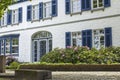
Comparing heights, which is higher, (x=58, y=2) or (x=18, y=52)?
(x=58, y=2)

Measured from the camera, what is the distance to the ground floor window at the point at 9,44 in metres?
35.3

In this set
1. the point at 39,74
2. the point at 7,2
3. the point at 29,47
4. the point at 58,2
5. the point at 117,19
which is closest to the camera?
the point at 39,74

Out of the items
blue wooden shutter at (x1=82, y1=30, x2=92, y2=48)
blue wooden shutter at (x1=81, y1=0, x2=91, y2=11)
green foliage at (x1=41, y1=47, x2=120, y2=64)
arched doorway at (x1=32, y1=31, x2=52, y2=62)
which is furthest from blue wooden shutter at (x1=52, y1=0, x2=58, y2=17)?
green foliage at (x1=41, y1=47, x2=120, y2=64)

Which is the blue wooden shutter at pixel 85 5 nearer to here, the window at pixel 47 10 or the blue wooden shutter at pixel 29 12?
the window at pixel 47 10

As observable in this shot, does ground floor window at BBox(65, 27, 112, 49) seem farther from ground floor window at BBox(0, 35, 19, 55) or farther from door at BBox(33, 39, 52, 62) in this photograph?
ground floor window at BBox(0, 35, 19, 55)

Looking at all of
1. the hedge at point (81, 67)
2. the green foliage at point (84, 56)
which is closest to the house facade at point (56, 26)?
the green foliage at point (84, 56)

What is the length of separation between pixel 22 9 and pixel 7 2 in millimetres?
18028

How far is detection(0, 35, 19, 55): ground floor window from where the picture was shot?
3528 centimetres

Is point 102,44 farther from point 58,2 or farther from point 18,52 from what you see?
point 18,52

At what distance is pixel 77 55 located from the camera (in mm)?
19562

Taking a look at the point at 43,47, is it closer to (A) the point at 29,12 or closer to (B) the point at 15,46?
(A) the point at 29,12

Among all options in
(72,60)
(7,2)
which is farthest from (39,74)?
(72,60)

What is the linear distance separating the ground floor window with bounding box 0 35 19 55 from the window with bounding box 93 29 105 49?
35.5 feet

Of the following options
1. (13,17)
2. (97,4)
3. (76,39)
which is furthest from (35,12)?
(97,4)
